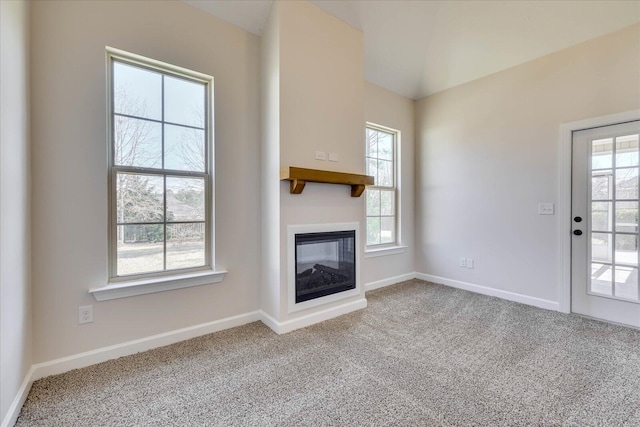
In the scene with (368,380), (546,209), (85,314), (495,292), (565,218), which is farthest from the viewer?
(495,292)

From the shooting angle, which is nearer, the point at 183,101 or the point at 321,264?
the point at 183,101

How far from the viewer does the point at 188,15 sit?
92.1 inches

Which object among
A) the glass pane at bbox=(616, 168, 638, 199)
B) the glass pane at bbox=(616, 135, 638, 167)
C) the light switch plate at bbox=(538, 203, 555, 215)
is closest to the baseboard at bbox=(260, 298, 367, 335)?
the light switch plate at bbox=(538, 203, 555, 215)

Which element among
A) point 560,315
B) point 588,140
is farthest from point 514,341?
point 588,140

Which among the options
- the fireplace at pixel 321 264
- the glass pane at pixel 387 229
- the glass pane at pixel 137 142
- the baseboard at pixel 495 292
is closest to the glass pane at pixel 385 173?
the glass pane at pixel 387 229

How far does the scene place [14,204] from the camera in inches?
59.9

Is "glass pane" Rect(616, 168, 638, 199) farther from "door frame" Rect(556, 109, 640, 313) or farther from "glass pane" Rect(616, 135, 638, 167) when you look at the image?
"door frame" Rect(556, 109, 640, 313)

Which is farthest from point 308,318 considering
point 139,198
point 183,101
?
point 183,101

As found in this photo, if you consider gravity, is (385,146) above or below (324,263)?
above

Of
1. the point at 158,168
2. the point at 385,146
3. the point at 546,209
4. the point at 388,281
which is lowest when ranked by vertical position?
the point at 388,281

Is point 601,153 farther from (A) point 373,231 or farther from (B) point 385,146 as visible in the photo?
(A) point 373,231

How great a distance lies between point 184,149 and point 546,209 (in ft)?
12.1

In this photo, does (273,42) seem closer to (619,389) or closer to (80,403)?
(80,403)

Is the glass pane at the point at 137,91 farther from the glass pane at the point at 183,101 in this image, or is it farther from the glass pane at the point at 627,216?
the glass pane at the point at 627,216
